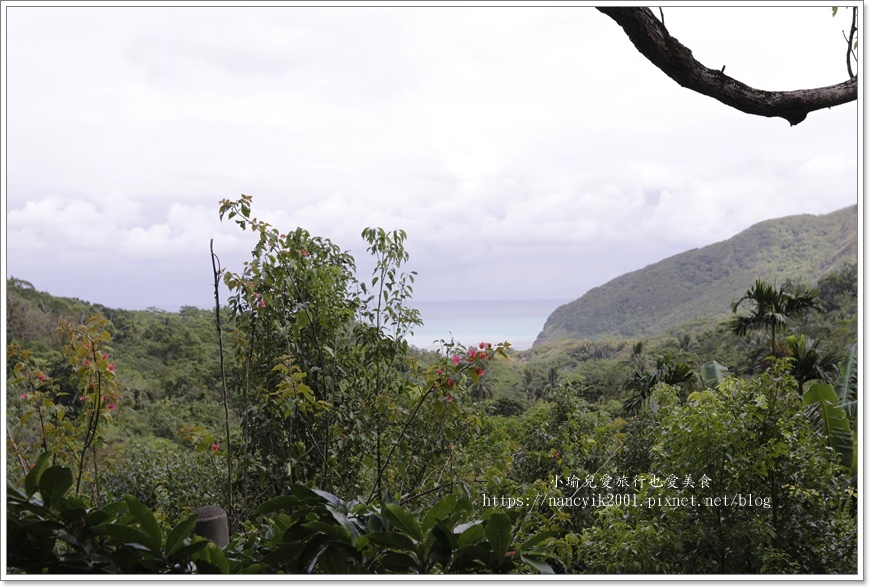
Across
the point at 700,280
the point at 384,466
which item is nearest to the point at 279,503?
the point at 384,466

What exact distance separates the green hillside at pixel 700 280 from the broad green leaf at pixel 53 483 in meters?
7.37

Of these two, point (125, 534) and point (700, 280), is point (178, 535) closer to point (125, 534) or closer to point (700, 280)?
point (125, 534)

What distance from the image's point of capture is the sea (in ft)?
7.64

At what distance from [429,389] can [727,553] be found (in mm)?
1030

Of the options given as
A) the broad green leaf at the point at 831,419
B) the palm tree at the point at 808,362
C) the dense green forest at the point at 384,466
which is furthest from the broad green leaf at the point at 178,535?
the palm tree at the point at 808,362

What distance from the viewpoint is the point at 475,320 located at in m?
2.96

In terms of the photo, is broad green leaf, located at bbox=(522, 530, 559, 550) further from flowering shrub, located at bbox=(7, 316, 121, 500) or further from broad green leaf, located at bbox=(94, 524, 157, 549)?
flowering shrub, located at bbox=(7, 316, 121, 500)

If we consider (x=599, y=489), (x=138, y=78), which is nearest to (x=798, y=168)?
(x=599, y=489)

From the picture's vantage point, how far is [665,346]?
33.2ft

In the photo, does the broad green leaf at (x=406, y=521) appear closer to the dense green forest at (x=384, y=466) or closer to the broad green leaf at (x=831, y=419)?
the dense green forest at (x=384, y=466)

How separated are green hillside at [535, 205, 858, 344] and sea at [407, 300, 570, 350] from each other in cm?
470

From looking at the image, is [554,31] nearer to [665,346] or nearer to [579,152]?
[579,152]

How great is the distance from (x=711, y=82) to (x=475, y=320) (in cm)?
192

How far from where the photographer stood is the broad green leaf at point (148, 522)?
2.53 feet
